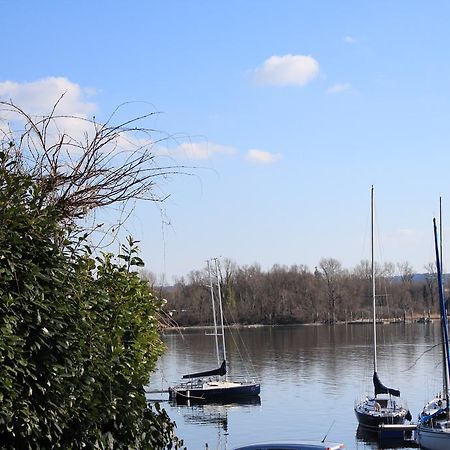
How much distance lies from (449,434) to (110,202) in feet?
79.1

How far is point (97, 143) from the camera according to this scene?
5715 millimetres

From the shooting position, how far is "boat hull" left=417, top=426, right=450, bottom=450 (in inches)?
1085

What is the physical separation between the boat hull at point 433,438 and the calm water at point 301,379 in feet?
9.24

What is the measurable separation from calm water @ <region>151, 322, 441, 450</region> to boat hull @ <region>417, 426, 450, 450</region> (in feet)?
9.24

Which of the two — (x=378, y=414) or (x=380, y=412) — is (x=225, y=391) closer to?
(x=380, y=412)

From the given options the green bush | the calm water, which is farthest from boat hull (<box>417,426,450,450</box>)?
the green bush

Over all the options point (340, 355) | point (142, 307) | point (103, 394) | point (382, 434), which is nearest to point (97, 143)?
point (142, 307)

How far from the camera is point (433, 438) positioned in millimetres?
28250

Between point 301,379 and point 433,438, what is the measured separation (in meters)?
22.9

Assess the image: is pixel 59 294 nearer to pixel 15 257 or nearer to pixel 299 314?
pixel 15 257

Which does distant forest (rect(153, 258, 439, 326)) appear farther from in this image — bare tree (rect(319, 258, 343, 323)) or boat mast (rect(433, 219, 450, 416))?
boat mast (rect(433, 219, 450, 416))

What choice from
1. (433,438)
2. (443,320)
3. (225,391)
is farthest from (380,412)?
(225,391)

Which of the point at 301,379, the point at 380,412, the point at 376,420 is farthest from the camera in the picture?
the point at 301,379

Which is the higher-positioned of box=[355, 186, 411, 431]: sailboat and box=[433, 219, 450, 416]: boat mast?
box=[433, 219, 450, 416]: boat mast
